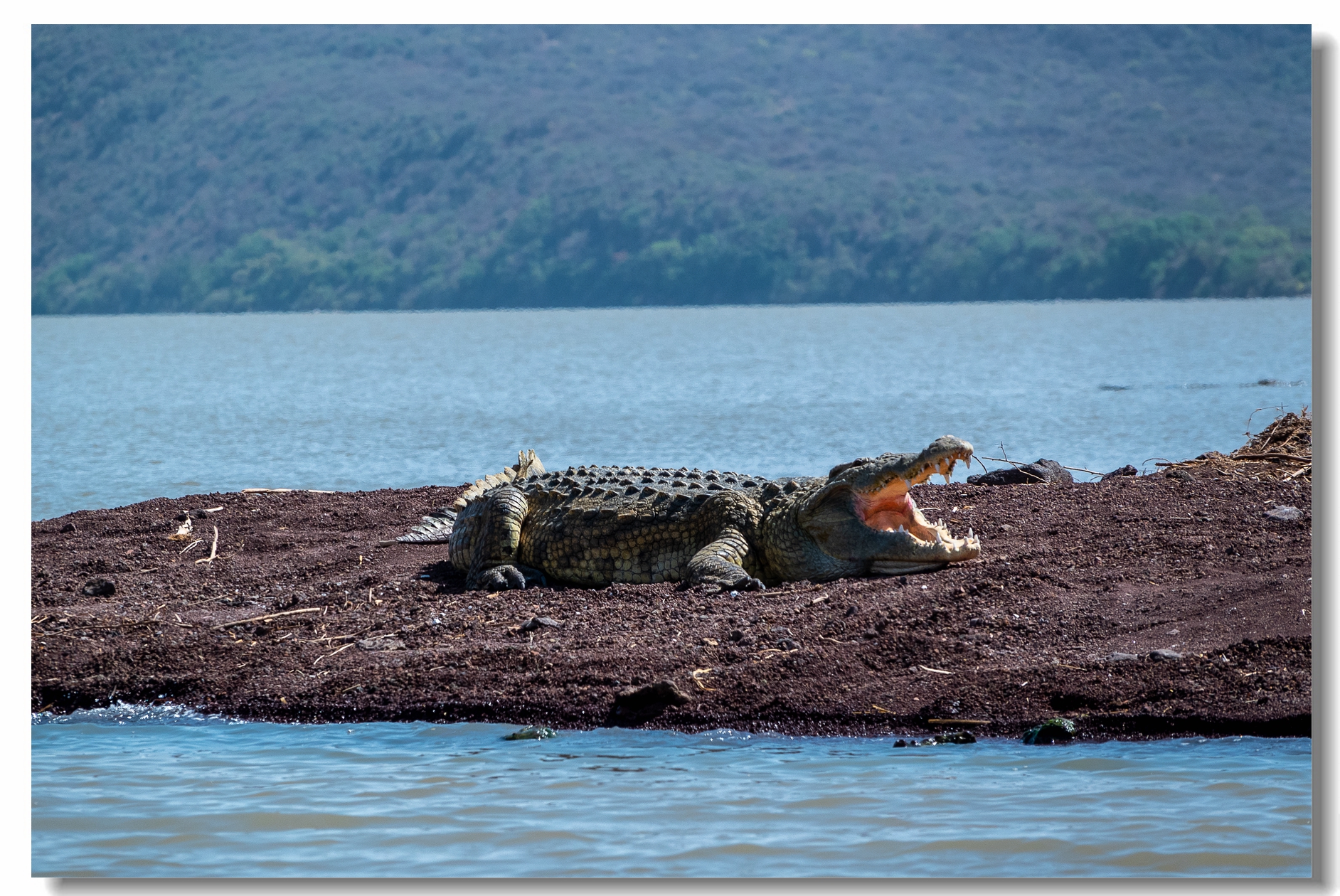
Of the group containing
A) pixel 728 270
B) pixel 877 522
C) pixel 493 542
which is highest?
pixel 728 270

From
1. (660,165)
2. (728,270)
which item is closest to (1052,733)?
(660,165)

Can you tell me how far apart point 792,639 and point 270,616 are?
2.99m

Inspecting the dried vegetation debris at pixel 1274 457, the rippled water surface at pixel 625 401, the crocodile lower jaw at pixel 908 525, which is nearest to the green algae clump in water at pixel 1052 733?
the crocodile lower jaw at pixel 908 525

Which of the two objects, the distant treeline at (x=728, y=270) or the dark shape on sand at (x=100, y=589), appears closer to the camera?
the dark shape on sand at (x=100, y=589)

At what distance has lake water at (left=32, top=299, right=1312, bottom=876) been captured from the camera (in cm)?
452

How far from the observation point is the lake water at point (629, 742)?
4516 millimetres

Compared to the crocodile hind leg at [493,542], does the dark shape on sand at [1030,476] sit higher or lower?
higher

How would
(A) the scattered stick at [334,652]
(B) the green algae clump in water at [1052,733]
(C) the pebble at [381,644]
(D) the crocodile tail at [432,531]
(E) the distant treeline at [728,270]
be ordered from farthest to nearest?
(E) the distant treeline at [728,270] → (D) the crocodile tail at [432,531] → (C) the pebble at [381,644] → (A) the scattered stick at [334,652] → (B) the green algae clump in water at [1052,733]

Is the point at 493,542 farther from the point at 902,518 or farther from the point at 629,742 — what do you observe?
the point at 629,742

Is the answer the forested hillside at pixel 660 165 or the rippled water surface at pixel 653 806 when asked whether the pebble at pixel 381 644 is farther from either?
the forested hillside at pixel 660 165

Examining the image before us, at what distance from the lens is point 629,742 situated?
19.3 ft

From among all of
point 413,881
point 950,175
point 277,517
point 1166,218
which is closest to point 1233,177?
point 950,175

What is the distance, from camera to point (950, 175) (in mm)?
43500

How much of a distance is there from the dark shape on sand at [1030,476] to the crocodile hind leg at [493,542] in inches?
155
